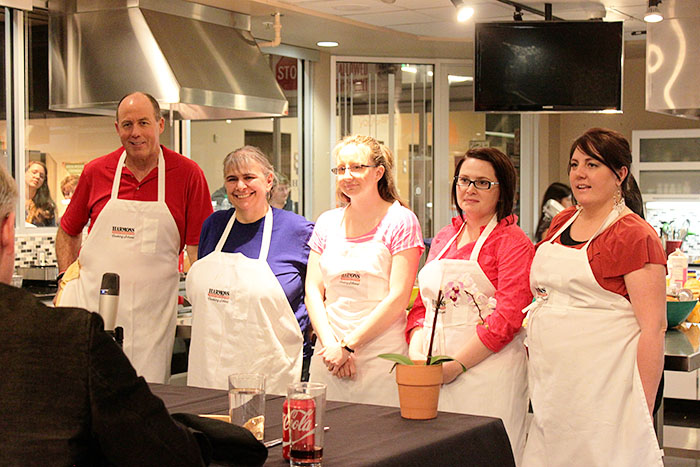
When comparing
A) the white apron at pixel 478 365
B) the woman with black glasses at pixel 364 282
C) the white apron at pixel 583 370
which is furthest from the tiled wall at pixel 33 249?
the white apron at pixel 583 370

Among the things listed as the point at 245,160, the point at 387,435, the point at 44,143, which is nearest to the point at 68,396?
the point at 387,435

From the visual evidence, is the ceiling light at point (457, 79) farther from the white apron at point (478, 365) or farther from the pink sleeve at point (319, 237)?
the white apron at point (478, 365)

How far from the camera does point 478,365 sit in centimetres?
279

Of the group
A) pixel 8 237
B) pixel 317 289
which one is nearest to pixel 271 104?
pixel 317 289

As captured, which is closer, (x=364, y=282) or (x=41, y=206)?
(x=364, y=282)

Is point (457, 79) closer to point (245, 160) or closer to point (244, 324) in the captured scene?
point (245, 160)

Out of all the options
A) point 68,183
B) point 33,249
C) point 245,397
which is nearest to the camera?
point 245,397

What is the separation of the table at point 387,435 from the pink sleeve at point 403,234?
0.84m

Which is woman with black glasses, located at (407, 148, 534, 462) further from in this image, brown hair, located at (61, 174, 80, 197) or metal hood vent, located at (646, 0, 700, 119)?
brown hair, located at (61, 174, 80, 197)

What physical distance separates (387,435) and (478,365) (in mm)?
936

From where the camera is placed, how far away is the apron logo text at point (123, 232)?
10.8 feet

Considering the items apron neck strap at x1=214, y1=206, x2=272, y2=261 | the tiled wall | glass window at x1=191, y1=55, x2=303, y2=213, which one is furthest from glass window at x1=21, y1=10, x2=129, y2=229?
apron neck strap at x1=214, y1=206, x2=272, y2=261

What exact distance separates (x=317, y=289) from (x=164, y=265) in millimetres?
650

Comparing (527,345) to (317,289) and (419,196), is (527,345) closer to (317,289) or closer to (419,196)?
(317,289)
